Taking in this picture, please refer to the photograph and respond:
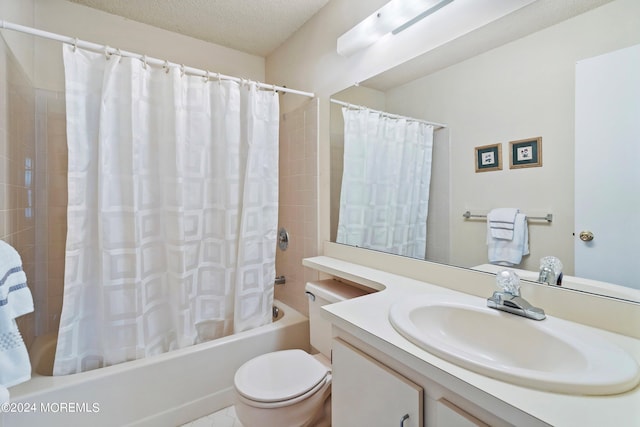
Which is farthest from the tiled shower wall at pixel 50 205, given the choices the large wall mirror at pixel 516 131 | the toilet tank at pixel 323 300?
the large wall mirror at pixel 516 131

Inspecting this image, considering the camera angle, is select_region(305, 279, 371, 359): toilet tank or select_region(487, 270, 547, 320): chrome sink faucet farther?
select_region(305, 279, 371, 359): toilet tank

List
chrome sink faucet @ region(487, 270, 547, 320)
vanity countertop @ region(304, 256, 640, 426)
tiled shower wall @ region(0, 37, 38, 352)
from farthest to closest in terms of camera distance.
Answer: tiled shower wall @ region(0, 37, 38, 352)
chrome sink faucet @ region(487, 270, 547, 320)
vanity countertop @ region(304, 256, 640, 426)

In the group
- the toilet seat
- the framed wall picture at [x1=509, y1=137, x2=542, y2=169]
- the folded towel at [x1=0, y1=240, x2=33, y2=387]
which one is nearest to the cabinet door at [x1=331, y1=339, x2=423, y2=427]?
the toilet seat

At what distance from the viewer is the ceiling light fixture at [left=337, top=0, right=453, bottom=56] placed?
1245 mm

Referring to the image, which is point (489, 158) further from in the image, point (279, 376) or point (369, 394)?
point (279, 376)

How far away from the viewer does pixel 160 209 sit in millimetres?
1595

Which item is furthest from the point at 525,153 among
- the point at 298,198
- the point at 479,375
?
the point at 298,198

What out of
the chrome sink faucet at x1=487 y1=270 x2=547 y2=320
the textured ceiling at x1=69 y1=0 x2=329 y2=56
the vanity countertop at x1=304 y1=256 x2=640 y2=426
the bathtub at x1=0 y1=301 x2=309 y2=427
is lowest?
the bathtub at x1=0 y1=301 x2=309 y2=427

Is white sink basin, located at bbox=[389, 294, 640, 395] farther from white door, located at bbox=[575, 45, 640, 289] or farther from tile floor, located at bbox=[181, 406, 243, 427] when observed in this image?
tile floor, located at bbox=[181, 406, 243, 427]

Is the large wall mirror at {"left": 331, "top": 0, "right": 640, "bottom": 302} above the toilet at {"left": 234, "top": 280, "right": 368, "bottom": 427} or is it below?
above

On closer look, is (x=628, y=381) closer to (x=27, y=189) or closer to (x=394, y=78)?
(x=394, y=78)

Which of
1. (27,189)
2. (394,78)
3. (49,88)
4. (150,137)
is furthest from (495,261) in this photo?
(49,88)

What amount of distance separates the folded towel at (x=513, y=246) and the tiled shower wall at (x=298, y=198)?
1.11m

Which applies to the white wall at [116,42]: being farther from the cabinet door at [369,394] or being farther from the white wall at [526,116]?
the cabinet door at [369,394]
